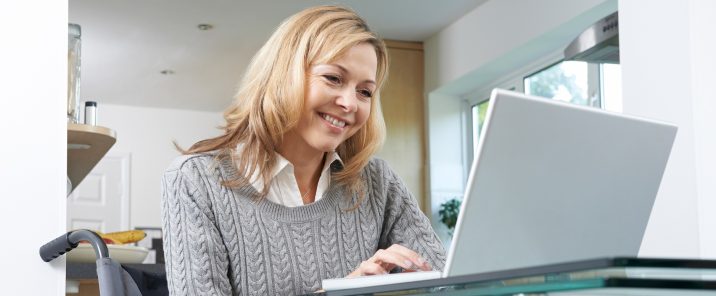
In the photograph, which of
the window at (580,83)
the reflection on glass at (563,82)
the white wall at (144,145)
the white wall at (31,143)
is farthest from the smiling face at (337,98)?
the white wall at (144,145)

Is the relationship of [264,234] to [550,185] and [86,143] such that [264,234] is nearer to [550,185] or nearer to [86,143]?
[550,185]

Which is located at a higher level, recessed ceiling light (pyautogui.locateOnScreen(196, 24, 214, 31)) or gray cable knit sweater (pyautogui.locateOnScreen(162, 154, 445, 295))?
recessed ceiling light (pyautogui.locateOnScreen(196, 24, 214, 31))

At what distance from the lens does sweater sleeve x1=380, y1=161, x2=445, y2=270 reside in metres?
1.54

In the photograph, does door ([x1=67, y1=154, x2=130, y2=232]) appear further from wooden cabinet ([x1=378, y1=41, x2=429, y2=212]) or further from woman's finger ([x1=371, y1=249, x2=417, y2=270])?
woman's finger ([x1=371, y1=249, x2=417, y2=270])

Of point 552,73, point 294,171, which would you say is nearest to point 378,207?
point 294,171

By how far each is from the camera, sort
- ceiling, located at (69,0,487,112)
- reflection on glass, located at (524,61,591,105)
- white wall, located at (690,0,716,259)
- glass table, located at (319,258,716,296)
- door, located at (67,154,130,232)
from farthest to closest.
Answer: door, located at (67,154,130,232), ceiling, located at (69,0,487,112), reflection on glass, located at (524,61,591,105), white wall, located at (690,0,716,259), glass table, located at (319,258,716,296)

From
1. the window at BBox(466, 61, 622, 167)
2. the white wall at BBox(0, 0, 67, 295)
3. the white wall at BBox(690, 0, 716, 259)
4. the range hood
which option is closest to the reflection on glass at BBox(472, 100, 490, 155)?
the window at BBox(466, 61, 622, 167)

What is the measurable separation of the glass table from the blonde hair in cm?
75

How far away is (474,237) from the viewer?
93 cm

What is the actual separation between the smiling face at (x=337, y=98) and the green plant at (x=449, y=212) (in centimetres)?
455

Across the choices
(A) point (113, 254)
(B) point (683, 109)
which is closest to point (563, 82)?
(B) point (683, 109)

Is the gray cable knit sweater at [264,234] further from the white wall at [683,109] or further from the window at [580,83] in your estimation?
the window at [580,83]

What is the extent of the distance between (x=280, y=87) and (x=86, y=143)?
88 centimetres

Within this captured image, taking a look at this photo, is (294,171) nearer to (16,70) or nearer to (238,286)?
(238,286)
